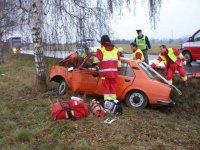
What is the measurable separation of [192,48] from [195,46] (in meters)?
0.26

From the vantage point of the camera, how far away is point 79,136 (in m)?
8.32

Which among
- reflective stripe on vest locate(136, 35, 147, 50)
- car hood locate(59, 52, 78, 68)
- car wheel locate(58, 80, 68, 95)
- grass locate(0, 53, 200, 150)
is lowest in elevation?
grass locate(0, 53, 200, 150)

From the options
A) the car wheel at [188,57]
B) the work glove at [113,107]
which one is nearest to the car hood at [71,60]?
the work glove at [113,107]

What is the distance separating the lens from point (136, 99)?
11.2 meters

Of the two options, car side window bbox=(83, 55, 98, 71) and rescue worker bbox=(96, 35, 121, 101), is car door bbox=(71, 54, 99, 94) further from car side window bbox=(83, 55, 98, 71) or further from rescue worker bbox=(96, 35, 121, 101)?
rescue worker bbox=(96, 35, 121, 101)

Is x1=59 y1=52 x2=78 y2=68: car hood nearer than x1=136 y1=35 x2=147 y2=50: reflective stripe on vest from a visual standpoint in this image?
Yes

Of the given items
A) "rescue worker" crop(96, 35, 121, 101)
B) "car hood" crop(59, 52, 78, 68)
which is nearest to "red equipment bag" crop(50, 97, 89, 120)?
"rescue worker" crop(96, 35, 121, 101)

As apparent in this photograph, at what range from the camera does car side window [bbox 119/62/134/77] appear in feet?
37.2

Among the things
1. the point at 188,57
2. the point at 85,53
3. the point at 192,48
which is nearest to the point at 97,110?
the point at 85,53

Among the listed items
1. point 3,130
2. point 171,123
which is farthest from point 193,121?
point 3,130

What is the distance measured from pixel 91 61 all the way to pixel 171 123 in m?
3.49

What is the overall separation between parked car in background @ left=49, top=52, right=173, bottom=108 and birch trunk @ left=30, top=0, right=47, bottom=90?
0.92 metres

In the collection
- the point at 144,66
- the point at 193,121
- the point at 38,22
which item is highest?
the point at 38,22

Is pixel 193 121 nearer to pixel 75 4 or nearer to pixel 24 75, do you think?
pixel 75 4
